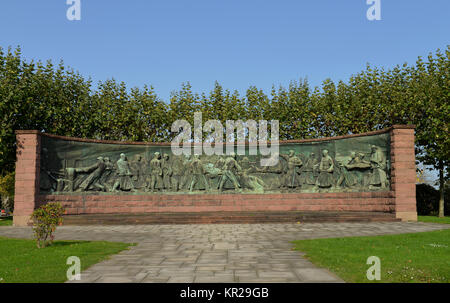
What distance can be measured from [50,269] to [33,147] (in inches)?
610

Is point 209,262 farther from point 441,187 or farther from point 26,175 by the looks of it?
point 441,187

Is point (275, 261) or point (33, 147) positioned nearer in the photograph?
point (275, 261)

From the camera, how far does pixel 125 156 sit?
25203mm

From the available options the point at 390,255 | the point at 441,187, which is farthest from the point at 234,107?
the point at 390,255

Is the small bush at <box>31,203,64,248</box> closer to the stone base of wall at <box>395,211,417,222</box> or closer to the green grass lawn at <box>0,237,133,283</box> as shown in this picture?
the green grass lawn at <box>0,237,133,283</box>

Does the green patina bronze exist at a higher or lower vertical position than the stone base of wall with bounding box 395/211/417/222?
higher

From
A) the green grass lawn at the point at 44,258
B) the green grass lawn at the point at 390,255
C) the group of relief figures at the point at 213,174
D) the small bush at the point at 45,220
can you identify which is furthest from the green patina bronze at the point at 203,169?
the small bush at the point at 45,220

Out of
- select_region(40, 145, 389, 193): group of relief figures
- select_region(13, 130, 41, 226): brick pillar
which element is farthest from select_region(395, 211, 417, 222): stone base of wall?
select_region(13, 130, 41, 226): brick pillar

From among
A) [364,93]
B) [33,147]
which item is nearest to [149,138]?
[33,147]

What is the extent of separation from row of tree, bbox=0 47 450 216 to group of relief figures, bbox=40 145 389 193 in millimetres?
5717

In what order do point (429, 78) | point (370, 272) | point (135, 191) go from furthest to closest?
point (429, 78) < point (135, 191) < point (370, 272)

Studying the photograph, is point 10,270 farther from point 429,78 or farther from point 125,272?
point 429,78

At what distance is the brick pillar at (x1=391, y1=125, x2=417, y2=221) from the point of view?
20.2 m

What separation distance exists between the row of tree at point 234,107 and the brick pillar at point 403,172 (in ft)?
19.0
